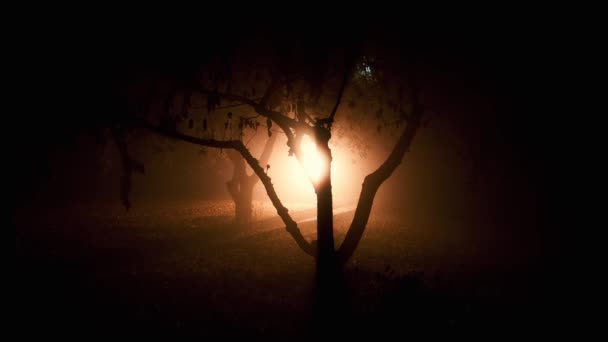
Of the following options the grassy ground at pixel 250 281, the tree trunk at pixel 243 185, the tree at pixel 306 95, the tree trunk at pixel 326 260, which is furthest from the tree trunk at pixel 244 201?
the tree trunk at pixel 326 260

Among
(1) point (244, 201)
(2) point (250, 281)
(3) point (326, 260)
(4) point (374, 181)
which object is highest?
(1) point (244, 201)

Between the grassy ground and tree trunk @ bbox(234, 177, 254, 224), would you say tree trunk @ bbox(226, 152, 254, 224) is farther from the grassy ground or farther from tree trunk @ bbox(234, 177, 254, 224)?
the grassy ground

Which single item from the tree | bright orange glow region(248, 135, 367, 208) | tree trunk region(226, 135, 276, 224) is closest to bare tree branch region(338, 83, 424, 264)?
the tree

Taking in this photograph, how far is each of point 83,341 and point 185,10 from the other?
4.95m

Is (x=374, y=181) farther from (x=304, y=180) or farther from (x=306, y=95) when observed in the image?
(x=304, y=180)

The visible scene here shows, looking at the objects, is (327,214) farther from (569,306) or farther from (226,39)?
(569,306)

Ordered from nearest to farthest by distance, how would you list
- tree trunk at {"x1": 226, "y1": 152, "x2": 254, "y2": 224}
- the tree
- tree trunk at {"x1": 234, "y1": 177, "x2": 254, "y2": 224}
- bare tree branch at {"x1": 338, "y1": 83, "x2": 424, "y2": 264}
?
1. the tree
2. bare tree branch at {"x1": 338, "y1": 83, "x2": 424, "y2": 264}
3. tree trunk at {"x1": 226, "y1": 152, "x2": 254, "y2": 224}
4. tree trunk at {"x1": 234, "y1": 177, "x2": 254, "y2": 224}

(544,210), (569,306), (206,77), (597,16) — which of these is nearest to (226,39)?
A: (206,77)

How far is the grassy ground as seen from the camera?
6.66 metres

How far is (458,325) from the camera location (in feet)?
20.8

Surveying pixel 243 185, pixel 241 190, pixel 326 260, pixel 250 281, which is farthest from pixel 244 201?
pixel 326 260

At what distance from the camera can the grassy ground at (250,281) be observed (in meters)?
6.66

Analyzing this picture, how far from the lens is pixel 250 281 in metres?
9.52

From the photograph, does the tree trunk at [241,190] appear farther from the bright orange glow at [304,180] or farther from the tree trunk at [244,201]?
the bright orange glow at [304,180]
